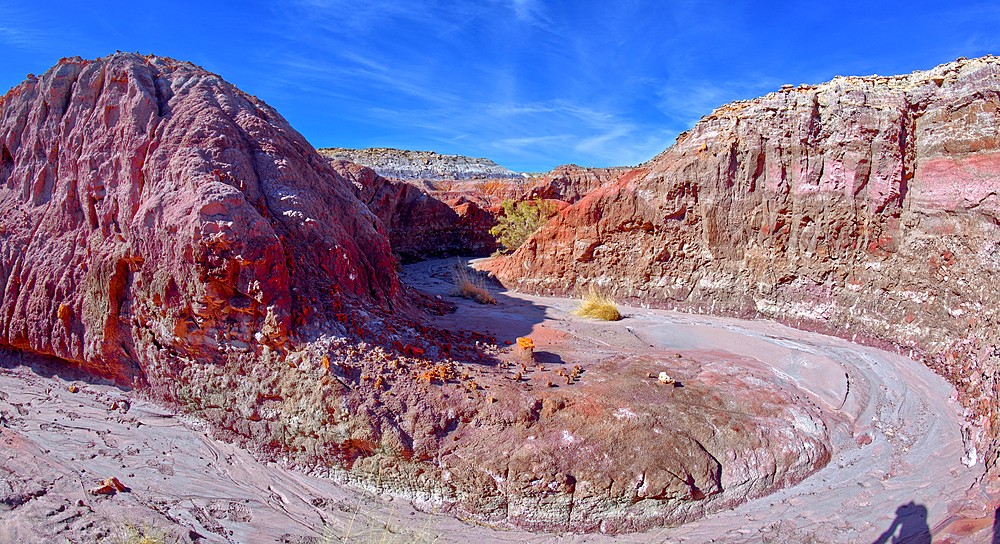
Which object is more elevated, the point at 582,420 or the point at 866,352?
the point at 866,352

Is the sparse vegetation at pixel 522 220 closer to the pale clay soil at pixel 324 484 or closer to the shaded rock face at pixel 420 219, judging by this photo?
the shaded rock face at pixel 420 219

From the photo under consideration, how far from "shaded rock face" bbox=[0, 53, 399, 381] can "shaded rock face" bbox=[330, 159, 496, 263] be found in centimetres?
1061

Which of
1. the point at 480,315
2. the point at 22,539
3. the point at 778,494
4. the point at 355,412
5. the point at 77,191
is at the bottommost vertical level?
the point at 22,539

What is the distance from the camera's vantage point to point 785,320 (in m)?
7.32

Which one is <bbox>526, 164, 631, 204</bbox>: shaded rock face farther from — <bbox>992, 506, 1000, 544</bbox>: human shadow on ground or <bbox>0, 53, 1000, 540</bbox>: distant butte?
<bbox>992, 506, 1000, 544</bbox>: human shadow on ground

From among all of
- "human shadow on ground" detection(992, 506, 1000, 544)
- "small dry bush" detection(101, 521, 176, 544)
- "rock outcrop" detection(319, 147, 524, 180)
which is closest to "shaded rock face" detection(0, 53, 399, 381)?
"small dry bush" detection(101, 521, 176, 544)

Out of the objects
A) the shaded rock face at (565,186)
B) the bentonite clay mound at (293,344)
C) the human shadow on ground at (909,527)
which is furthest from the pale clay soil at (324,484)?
the shaded rock face at (565,186)

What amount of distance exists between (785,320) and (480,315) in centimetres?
470

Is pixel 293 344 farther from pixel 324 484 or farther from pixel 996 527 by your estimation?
pixel 996 527

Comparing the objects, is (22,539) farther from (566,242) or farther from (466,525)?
(566,242)

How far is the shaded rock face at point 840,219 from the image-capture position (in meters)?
5.71

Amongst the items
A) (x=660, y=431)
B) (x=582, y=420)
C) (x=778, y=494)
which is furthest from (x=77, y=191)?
(x=778, y=494)

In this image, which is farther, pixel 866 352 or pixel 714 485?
pixel 866 352

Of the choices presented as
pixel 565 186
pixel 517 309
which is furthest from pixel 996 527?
pixel 565 186
